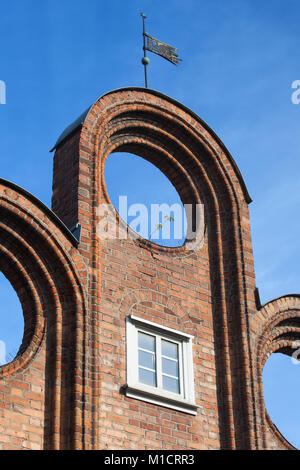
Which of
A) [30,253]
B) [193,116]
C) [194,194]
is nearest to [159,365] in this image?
[30,253]

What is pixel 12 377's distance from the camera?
442 inches

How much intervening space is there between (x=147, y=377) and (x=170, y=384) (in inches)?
16.6

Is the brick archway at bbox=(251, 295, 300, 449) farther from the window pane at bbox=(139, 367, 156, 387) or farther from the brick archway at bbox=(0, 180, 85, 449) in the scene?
the brick archway at bbox=(0, 180, 85, 449)

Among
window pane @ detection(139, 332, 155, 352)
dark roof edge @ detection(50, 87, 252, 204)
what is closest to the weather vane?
dark roof edge @ detection(50, 87, 252, 204)

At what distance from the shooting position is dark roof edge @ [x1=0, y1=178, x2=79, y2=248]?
40.0 feet

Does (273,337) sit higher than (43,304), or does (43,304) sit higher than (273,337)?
(273,337)

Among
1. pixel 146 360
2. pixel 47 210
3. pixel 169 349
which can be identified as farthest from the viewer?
pixel 169 349

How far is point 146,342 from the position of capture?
1282 cm

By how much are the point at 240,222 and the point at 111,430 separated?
4.79 metres

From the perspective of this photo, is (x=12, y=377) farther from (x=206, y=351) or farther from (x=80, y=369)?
(x=206, y=351)

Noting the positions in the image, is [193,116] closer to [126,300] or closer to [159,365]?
[126,300]

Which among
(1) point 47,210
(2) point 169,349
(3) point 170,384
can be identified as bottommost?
(3) point 170,384

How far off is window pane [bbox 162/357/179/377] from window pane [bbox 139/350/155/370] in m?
0.20

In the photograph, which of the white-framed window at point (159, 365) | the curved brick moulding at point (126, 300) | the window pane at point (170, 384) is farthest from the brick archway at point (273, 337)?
the window pane at point (170, 384)
